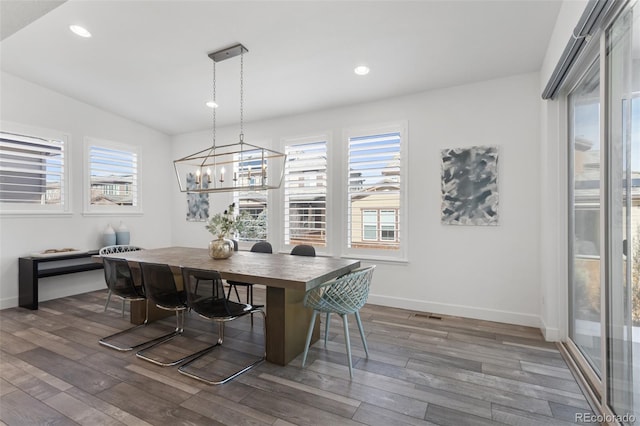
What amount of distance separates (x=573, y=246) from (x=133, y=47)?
485cm

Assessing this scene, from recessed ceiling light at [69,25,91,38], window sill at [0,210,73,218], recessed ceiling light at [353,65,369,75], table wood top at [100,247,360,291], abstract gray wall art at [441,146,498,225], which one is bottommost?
table wood top at [100,247,360,291]

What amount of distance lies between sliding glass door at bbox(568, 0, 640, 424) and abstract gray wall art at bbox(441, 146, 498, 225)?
3.62 ft

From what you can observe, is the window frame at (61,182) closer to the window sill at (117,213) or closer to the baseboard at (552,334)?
the window sill at (117,213)

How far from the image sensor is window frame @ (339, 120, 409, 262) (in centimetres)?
417

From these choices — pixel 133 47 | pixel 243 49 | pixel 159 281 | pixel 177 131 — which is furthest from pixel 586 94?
pixel 177 131

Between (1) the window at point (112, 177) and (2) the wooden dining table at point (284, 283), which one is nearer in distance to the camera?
(2) the wooden dining table at point (284, 283)

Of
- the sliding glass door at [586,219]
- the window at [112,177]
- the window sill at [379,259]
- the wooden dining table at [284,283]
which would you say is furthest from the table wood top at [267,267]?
the window at [112,177]

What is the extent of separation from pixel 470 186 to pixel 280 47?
2.65 m

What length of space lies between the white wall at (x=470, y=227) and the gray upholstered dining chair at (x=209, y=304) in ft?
7.48

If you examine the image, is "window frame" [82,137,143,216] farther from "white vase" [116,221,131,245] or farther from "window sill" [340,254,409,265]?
"window sill" [340,254,409,265]

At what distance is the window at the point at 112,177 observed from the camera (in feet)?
16.9

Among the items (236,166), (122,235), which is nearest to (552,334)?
(236,166)

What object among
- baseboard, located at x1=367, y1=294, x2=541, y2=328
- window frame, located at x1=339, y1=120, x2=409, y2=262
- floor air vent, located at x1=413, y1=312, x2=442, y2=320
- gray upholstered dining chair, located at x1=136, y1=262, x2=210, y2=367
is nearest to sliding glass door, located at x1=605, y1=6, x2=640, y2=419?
baseboard, located at x1=367, y1=294, x2=541, y2=328

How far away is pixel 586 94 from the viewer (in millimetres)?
2486
